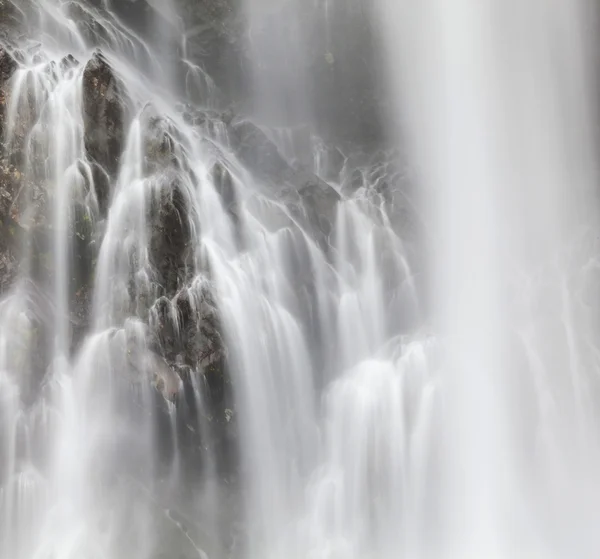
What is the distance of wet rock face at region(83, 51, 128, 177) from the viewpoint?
1242 centimetres

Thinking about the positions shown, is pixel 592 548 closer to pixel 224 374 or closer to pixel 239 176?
pixel 224 374

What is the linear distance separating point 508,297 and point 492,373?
8.91 feet

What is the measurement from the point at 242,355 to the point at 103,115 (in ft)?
18.8

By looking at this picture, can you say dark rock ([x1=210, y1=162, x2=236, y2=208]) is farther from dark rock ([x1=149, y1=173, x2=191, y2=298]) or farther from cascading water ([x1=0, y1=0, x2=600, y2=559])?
dark rock ([x1=149, y1=173, x2=191, y2=298])

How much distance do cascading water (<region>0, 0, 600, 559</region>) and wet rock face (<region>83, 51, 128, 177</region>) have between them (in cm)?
A: 4

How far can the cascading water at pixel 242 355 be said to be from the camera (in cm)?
1099

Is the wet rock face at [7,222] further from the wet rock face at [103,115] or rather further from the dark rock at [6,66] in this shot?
the wet rock face at [103,115]

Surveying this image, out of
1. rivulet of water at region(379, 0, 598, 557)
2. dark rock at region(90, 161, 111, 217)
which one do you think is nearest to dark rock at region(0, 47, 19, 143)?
dark rock at region(90, 161, 111, 217)

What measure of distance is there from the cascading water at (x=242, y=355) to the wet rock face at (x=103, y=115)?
44 mm

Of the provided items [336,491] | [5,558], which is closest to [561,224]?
[336,491]

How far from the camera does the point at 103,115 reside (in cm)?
1264

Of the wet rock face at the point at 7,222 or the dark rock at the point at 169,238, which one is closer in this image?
the wet rock face at the point at 7,222

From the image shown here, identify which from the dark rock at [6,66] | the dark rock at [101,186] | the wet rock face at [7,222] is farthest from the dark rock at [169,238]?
the dark rock at [6,66]

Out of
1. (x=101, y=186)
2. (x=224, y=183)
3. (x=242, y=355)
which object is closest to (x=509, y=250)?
(x=224, y=183)
